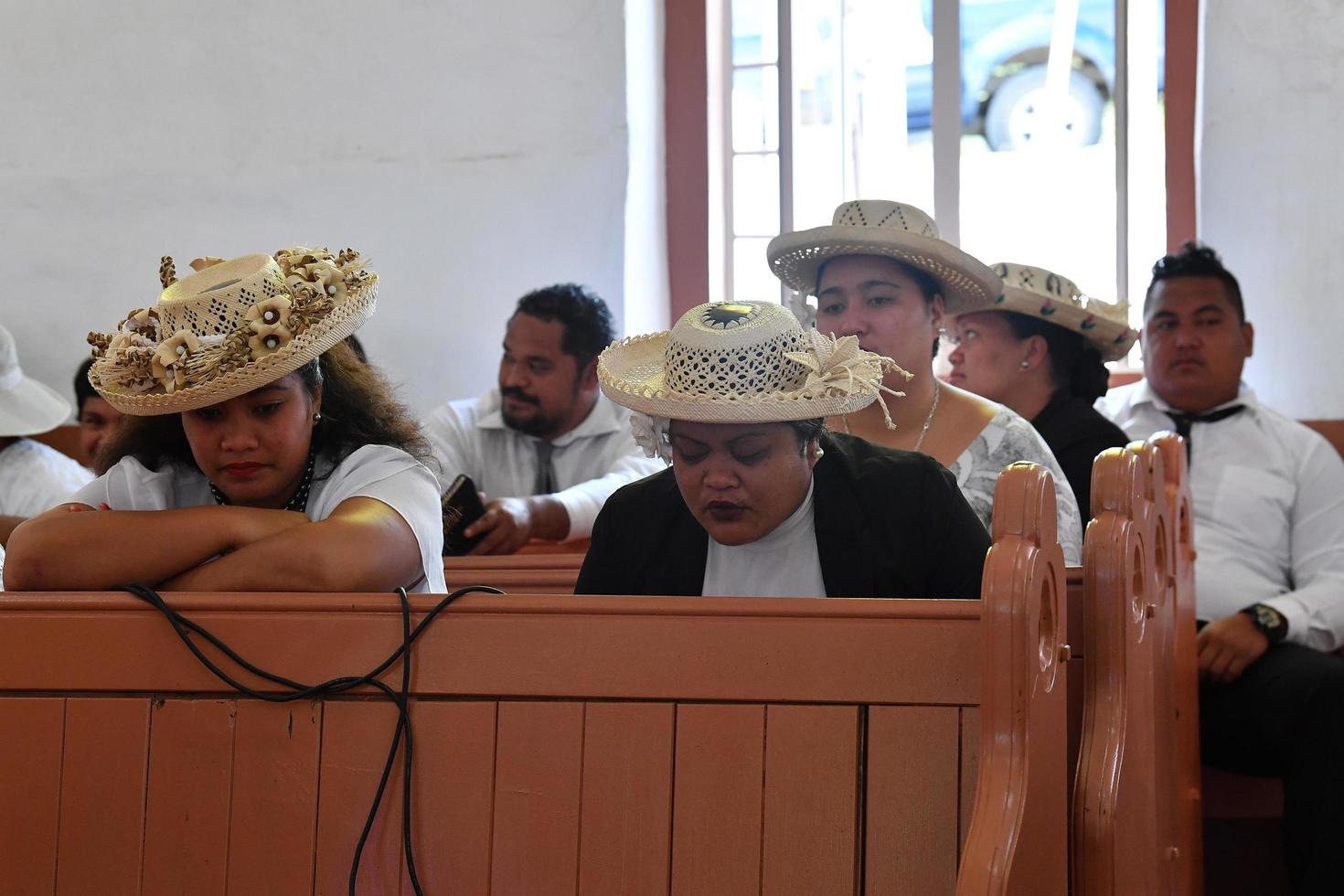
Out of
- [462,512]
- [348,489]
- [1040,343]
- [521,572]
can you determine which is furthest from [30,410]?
[1040,343]

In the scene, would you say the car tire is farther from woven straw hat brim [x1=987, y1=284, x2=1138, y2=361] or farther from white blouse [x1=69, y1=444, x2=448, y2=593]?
white blouse [x1=69, y1=444, x2=448, y2=593]

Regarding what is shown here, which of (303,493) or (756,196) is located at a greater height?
(756,196)

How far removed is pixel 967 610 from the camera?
1.44 meters

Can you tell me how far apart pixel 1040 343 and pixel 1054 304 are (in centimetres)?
9

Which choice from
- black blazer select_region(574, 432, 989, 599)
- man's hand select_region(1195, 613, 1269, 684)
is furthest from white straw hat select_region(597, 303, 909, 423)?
man's hand select_region(1195, 613, 1269, 684)

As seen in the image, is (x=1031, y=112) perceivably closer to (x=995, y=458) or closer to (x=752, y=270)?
(x=752, y=270)

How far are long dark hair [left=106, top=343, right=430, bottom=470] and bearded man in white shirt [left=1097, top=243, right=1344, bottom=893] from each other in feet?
5.49

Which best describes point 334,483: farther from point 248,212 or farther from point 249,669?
point 248,212

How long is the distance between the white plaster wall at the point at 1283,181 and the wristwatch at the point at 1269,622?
1.11 metres

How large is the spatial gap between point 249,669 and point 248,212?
2.99m

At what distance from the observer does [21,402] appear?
406cm

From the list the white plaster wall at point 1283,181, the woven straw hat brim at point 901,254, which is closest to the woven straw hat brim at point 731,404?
the woven straw hat brim at point 901,254

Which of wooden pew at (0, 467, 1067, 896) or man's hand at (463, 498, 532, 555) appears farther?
man's hand at (463, 498, 532, 555)

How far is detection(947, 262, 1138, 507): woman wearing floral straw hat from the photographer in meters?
3.10
